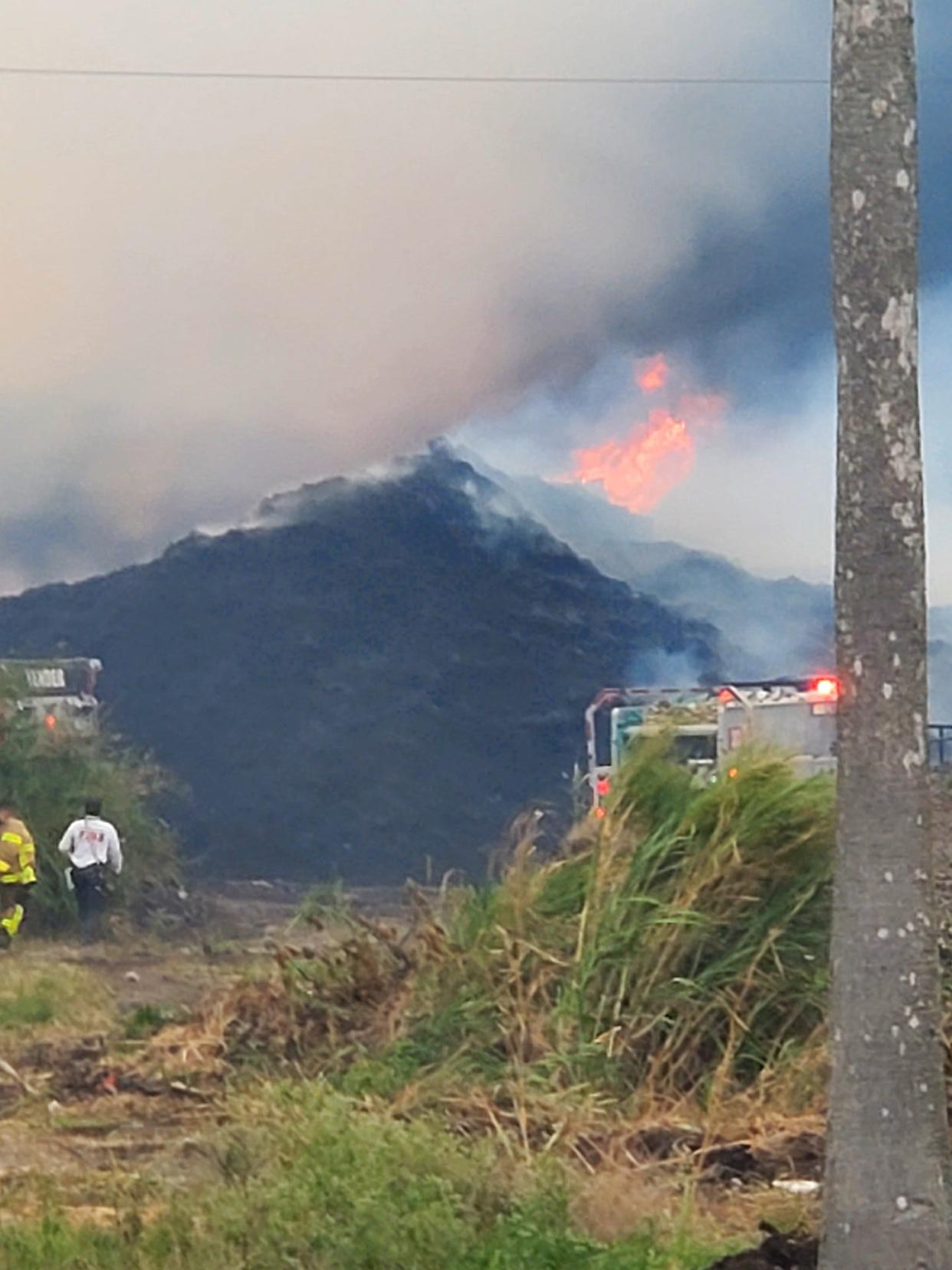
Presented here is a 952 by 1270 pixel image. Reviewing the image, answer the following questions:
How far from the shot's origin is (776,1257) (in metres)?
6.56

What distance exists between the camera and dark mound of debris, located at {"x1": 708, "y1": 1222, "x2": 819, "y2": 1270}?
21.1 ft

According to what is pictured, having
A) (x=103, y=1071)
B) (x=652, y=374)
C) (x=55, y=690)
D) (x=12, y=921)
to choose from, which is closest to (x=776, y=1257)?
(x=103, y=1071)

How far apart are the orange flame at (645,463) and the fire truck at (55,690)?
18.0 feet

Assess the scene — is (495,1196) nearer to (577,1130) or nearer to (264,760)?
(577,1130)

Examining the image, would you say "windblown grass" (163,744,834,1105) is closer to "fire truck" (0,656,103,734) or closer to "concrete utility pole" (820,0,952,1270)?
"concrete utility pole" (820,0,952,1270)

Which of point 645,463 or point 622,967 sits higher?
point 645,463

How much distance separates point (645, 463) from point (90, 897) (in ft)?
23.6

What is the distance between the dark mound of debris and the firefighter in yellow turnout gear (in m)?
11.9

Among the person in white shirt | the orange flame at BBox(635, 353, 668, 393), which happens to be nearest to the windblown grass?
the person in white shirt

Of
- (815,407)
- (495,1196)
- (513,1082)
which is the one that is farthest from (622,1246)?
(815,407)

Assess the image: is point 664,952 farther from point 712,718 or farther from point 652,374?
point 652,374

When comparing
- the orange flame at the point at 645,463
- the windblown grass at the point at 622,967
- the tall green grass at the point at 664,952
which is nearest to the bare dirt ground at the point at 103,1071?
the windblown grass at the point at 622,967

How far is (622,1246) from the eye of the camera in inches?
262

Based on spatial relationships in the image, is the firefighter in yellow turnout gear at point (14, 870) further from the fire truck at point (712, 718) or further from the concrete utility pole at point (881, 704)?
the concrete utility pole at point (881, 704)
